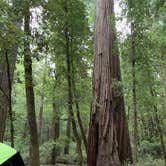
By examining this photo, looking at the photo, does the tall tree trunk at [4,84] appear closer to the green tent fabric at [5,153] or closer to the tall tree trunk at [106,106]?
the tall tree trunk at [106,106]

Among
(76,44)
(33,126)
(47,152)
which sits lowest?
(47,152)

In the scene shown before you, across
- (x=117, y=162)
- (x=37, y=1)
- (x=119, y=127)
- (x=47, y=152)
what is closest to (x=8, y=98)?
(x=37, y=1)

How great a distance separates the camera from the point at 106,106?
10055 millimetres

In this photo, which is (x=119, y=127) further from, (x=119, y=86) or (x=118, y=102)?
(x=119, y=86)

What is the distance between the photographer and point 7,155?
10.9 feet

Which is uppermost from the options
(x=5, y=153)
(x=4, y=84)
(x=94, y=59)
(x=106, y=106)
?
(x=94, y=59)

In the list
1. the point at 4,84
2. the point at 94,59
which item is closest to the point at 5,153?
the point at 4,84

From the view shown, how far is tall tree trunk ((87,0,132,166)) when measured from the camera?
9789mm

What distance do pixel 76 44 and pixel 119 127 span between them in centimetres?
268

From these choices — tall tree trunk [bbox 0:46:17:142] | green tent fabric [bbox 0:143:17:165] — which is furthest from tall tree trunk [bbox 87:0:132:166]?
green tent fabric [bbox 0:143:17:165]

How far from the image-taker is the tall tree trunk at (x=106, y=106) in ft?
32.1

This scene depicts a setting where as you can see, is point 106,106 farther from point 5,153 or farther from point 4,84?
point 5,153

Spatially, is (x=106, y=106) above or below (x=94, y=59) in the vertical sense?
below

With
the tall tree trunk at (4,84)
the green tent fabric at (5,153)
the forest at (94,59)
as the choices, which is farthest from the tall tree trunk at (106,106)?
the green tent fabric at (5,153)
